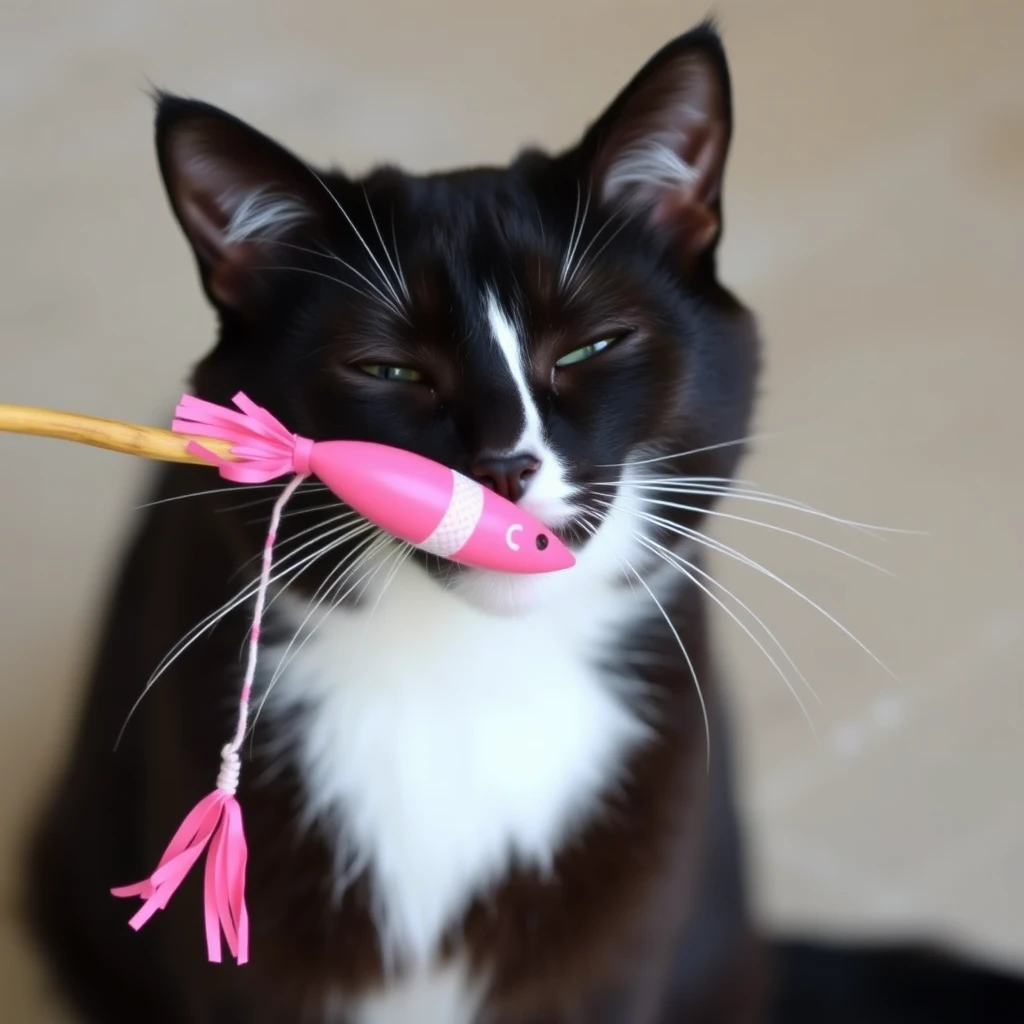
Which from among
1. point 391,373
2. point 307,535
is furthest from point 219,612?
point 391,373

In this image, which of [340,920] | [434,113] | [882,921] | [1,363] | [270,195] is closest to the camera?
[270,195]

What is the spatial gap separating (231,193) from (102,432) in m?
0.21

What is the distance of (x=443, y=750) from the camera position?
87 cm

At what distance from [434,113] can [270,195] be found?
26.3 inches

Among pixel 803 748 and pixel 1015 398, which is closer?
pixel 803 748

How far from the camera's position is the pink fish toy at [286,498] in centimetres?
64

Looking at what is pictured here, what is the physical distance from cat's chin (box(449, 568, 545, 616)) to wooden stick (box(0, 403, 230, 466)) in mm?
168

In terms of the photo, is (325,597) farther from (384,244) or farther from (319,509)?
(384,244)

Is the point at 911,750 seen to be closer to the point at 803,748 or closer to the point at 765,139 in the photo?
the point at 803,748

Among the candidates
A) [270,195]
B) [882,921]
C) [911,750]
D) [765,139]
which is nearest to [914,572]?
[911,750]

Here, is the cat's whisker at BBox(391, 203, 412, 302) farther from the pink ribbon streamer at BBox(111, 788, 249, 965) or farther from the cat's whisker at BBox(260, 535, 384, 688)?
the pink ribbon streamer at BBox(111, 788, 249, 965)

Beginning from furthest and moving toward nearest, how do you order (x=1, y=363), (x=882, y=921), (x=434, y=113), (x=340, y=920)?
(x=434, y=113) < (x=1, y=363) < (x=882, y=921) < (x=340, y=920)

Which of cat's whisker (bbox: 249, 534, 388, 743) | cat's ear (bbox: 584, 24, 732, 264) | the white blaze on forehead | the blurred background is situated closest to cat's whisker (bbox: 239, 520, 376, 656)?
cat's whisker (bbox: 249, 534, 388, 743)

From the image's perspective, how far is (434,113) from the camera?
1385mm
